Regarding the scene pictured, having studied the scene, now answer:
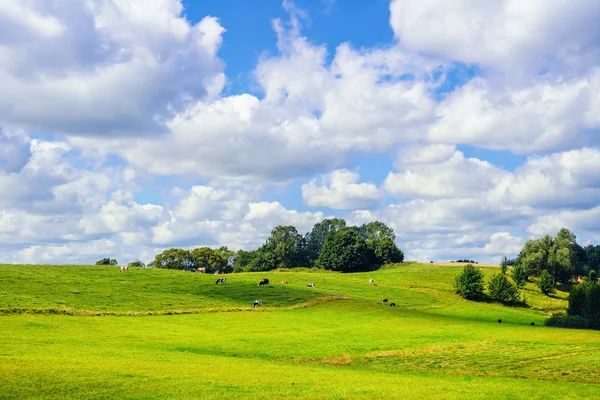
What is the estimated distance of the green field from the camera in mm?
28812

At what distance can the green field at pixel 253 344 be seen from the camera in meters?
28.8

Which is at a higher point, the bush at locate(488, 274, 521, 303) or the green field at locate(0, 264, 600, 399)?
the bush at locate(488, 274, 521, 303)

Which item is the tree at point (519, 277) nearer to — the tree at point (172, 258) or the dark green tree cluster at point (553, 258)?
the dark green tree cluster at point (553, 258)

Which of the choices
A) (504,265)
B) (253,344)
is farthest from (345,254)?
(253,344)

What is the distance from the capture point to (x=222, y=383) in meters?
29.4

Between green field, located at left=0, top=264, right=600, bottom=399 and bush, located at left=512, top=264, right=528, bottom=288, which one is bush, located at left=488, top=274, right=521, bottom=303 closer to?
green field, located at left=0, top=264, right=600, bottom=399

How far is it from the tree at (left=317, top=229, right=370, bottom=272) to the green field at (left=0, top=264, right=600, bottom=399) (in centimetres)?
7990

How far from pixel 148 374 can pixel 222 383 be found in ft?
15.2

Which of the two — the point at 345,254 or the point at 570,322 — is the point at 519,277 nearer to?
the point at 570,322

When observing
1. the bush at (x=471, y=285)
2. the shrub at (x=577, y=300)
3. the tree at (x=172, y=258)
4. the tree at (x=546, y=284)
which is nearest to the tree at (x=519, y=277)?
the tree at (x=546, y=284)

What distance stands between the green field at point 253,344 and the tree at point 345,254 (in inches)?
3146

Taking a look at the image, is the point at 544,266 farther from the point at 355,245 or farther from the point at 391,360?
the point at 391,360

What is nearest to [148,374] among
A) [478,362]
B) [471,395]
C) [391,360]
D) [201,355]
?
[201,355]

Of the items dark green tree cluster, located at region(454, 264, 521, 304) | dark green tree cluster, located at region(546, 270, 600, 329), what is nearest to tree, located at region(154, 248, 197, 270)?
dark green tree cluster, located at region(454, 264, 521, 304)
